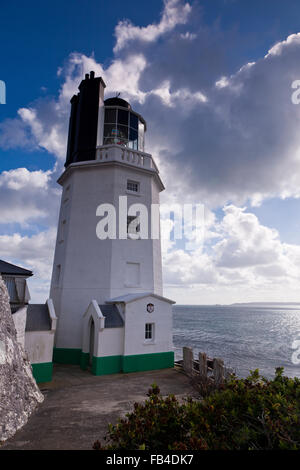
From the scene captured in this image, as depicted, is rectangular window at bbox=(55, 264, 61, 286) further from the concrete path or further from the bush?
the bush

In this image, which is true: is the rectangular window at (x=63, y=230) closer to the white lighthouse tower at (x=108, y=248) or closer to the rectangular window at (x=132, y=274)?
the white lighthouse tower at (x=108, y=248)

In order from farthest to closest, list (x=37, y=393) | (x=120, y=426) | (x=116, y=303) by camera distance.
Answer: (x=116, y=303) < (x=37, y=393) < (x=120, y=426)

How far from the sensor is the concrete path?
727cm

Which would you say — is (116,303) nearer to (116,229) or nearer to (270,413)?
(116,229)

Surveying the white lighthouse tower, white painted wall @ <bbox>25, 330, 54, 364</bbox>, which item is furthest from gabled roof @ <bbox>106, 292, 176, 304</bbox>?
white painted wall @ <bbox>25, 330, 54, 364</bbox>

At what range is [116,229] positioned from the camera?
60.1 feet

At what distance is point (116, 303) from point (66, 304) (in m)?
3.86

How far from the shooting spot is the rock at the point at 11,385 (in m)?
7.54

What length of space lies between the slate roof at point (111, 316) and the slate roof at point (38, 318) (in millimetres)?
3099

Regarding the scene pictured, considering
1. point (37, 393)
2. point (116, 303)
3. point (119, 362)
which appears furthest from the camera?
point (116, 303)

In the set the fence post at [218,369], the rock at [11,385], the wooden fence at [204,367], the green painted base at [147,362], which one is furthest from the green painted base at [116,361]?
the rock at [11,385]

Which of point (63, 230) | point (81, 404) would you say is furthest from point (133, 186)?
point (81, 404)

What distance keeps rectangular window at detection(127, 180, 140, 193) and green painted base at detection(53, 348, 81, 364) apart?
11.8 m
